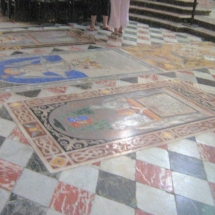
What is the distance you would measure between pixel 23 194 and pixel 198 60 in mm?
→ 3788

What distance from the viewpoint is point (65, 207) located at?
5.50 ft

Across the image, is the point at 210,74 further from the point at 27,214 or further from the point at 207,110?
the point at 27,214

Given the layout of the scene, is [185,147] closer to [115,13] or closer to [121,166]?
[121,166]

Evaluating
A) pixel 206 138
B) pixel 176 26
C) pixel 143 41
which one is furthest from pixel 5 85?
pixel 176 26

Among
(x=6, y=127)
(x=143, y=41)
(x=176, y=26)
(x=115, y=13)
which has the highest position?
(x=115, y=13)

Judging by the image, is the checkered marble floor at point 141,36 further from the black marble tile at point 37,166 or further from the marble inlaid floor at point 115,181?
the black marble tile at point 37,166

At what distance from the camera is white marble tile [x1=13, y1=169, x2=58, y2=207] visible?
1.72 m

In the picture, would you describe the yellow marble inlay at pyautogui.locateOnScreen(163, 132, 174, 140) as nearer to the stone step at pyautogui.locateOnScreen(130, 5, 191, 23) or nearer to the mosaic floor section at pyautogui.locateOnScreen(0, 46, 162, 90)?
the mosaic floor section at pyautogui.locateOnScreen(0, 46, 162, 90)

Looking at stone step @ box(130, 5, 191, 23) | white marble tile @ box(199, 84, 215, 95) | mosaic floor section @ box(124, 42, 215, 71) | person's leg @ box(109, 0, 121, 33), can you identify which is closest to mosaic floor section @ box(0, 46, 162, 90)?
mosaic floor section @ box(124, 42, 215, 71)

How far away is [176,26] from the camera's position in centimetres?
681

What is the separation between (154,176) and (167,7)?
6.53 meters

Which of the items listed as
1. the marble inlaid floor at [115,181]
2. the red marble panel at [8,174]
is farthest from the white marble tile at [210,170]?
the red marble panel at [8,174]

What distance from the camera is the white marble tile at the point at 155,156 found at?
85.7 inches

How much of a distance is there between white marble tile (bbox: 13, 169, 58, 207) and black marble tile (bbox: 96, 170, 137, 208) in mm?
283
